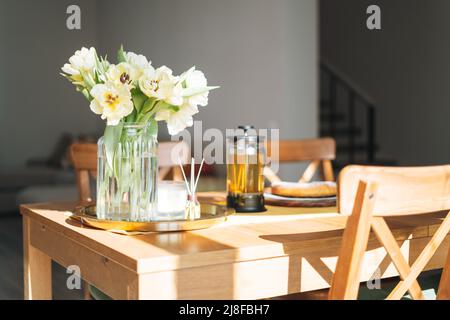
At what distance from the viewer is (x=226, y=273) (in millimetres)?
1437

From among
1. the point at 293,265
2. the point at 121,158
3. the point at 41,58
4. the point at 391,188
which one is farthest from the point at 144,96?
the point at 41,58

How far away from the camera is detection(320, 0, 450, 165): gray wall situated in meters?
6.99

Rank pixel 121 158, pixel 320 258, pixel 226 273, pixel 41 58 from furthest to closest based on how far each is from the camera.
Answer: pixel 41 58 < pixel 121 158 < pixel 320 258 < pixel 226 273

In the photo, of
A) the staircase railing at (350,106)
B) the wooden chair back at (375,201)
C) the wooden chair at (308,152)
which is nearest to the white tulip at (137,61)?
the wooden chair back at (375,201)

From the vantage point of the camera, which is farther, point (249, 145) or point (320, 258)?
point (249, 145)

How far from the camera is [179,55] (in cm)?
684

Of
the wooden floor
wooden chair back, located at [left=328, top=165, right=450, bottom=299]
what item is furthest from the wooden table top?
the wooden floor

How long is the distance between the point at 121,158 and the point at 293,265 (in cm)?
51

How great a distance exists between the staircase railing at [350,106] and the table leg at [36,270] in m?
5.21

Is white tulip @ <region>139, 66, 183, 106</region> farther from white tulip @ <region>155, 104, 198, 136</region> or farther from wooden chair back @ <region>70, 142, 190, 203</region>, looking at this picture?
wooden chair back @ <region>70, 142, 190, 203</region>

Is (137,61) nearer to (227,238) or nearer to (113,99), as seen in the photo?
(113,99)

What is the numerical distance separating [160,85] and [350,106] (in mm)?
6360

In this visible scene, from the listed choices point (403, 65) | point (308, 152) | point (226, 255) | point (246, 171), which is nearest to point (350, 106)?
point (403, 65)

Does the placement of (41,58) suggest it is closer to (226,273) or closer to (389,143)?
(389,143)
